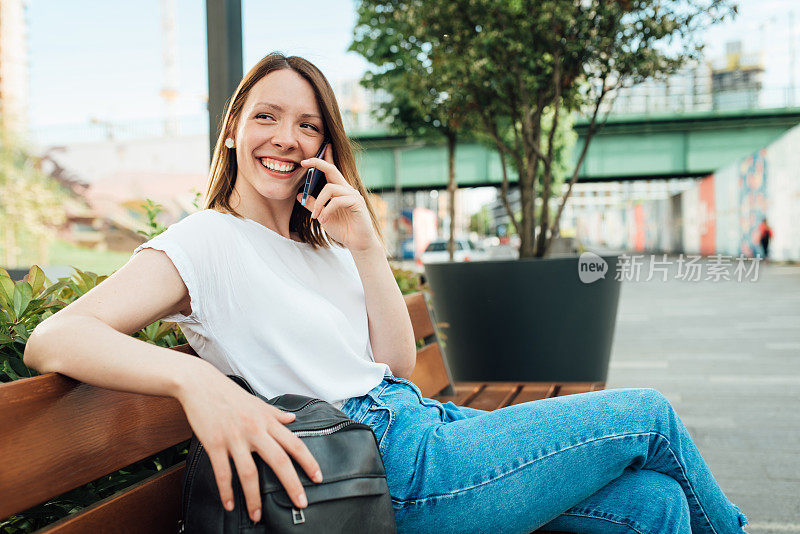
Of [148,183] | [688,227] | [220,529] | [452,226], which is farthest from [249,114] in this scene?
[688,227]

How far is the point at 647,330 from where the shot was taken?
378 inches

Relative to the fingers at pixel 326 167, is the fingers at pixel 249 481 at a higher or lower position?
lower

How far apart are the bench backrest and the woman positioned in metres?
0.08

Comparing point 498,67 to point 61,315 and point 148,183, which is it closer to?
point 61,315

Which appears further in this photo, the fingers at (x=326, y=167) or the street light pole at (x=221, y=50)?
the street light pole at (x=221, y=50)

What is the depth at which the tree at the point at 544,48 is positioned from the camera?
17.7ft

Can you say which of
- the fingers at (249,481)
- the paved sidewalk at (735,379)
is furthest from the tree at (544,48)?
the fingers at (249,481)

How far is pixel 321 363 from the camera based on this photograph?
1729 mm

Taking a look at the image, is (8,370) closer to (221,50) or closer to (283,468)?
(283,468)

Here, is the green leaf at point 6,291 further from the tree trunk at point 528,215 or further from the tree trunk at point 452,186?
the tree trunk at point 452,186

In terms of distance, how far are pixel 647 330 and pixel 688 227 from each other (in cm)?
3367

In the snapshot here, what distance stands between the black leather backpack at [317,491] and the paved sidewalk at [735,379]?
2464 mm

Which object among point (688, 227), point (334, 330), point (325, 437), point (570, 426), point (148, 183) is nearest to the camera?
point (325, 437)

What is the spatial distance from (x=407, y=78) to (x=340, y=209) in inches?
194
